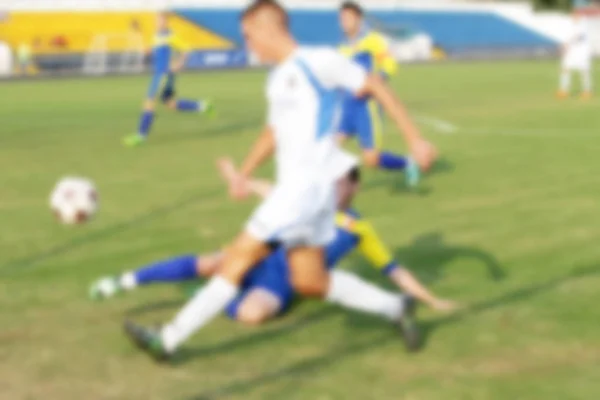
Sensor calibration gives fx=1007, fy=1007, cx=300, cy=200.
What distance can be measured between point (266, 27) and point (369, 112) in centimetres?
654

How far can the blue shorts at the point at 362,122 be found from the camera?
38.1 ft

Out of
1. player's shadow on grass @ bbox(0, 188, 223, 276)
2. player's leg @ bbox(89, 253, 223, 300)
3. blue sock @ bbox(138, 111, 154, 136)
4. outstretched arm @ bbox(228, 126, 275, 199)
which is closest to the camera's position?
outstretched arm @ bbox(228, 126, 275, 199)

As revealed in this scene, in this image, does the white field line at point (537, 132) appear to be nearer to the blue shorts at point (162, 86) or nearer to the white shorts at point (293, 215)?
the blue shorts at point (162, 86)

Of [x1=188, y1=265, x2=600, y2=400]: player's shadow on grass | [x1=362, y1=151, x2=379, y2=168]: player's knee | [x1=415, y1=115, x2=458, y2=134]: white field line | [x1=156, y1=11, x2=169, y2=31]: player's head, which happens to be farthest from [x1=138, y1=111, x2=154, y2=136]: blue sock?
[x1=188, y1=265, x2=600, y2=400]: player's shadow on grass

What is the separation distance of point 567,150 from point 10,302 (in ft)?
34.1

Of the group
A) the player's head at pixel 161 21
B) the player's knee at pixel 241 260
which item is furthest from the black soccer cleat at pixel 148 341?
the player's head at pixel 161 21

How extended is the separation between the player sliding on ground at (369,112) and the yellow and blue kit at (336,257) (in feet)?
16.5

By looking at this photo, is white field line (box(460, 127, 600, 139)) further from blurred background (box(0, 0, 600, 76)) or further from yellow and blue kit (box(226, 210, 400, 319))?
blurred background (box(0, 0, 600, 76))

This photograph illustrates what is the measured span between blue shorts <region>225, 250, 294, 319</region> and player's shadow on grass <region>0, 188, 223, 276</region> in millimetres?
2288

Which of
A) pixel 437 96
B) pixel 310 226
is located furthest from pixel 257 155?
pixel 437 96

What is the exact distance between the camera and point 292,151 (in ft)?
17.3

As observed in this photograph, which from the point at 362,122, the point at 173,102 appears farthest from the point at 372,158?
the point at 173,102

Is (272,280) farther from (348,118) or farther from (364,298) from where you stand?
(348,118)

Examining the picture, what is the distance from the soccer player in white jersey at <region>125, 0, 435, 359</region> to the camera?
16.6 ft
